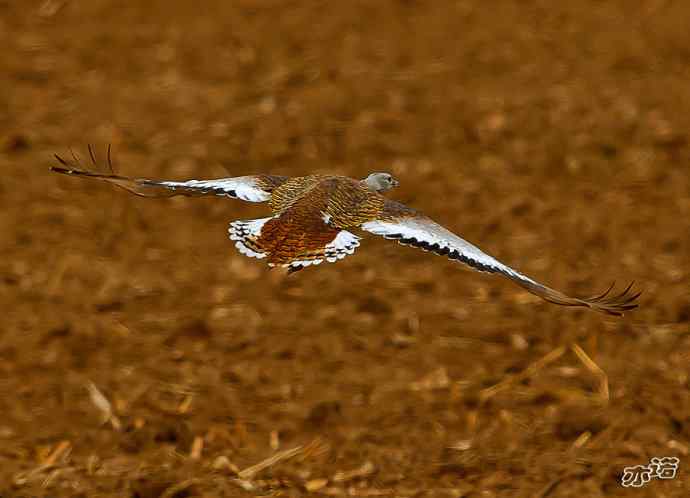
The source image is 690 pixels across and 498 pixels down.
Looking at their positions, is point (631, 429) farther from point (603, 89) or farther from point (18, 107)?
point (18, 107)

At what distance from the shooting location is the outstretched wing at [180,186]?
2.34 meters

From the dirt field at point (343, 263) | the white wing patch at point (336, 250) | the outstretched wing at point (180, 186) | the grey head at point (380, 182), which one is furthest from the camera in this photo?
the dirt field at point (343, 263)

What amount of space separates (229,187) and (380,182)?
347 mm

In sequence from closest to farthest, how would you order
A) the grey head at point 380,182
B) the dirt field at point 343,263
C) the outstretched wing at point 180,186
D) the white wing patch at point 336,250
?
the white wing patch at point 336,250, the outstretched wing at point 180,186, the grey head at point 380,182, the dirt field at point 343,263

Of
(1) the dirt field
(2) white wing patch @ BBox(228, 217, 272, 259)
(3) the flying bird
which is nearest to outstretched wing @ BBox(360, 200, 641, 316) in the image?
(3) the flying bird

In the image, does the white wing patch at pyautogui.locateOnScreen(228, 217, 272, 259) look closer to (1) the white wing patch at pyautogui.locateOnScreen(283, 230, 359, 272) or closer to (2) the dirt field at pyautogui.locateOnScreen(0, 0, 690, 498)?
(1) the white wing patch at pyautogui.locateOnScreen(283, 230, 359, 272)

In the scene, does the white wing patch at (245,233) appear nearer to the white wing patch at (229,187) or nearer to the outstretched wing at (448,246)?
the white wing patch at (229,187)

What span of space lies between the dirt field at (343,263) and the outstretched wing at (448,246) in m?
3.33

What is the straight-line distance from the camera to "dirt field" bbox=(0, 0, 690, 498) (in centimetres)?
598

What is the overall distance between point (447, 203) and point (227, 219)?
1.39m

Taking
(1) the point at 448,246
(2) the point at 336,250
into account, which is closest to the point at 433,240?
(1) the point at 448,246

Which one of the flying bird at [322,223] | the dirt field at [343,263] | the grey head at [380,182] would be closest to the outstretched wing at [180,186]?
the flying bird at [322,223]

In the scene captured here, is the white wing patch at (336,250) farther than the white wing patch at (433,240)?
No

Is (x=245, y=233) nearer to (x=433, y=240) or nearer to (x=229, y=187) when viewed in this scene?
(x=229, y=187)
